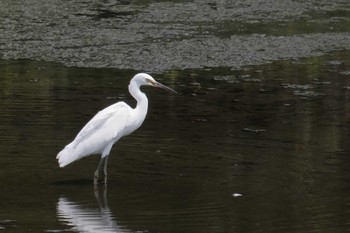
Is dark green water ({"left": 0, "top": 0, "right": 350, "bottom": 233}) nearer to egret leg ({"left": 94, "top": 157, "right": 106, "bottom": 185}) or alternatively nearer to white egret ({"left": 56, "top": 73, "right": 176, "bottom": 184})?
egret leg ({"left": 94, "top": 157, "right": 106, "bottom": 185})

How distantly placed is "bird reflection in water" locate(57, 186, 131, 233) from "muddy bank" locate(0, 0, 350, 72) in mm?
6898

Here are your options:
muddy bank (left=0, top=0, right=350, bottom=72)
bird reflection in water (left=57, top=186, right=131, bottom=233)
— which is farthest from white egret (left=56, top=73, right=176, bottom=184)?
muddy bank (left=0, top=0, right=350, bottom=72)

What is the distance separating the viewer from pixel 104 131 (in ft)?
34.7

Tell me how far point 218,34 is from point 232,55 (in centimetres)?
174

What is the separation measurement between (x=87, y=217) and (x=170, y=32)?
10.4 meters

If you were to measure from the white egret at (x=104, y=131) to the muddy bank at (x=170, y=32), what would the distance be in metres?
5.27

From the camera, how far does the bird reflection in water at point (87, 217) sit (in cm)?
843

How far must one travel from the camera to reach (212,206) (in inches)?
356

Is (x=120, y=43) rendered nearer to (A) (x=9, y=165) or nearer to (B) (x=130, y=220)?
(A) (x=9, y=165)

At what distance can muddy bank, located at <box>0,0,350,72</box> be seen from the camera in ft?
55.9

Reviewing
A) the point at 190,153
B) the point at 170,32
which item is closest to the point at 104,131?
the point at 190,153

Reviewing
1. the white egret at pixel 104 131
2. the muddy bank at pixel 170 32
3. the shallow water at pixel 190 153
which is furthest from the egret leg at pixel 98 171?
the muddy bank at pixel 170 32

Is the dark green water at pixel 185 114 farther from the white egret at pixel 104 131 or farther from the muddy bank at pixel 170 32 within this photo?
the white egret at pixel 104 131

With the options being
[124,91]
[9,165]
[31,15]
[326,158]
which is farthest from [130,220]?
[31,15]
